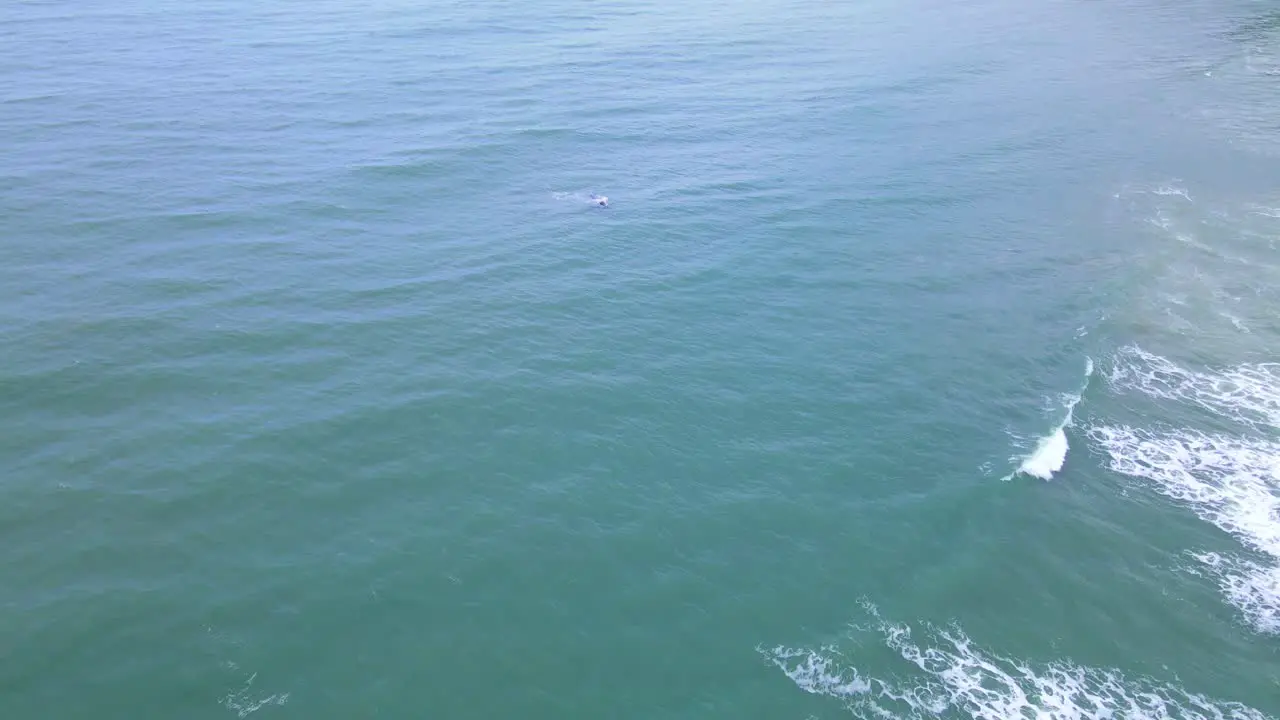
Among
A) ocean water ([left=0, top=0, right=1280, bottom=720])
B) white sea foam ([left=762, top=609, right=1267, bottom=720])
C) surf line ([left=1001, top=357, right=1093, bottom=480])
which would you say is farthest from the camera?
surf line ([left=1001, top=357, right=1093, bottom=480])

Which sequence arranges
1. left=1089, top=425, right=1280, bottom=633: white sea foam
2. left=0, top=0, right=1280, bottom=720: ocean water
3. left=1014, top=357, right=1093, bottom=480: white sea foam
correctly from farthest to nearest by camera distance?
left=1014, top=357, right=1093, bottom=480: white sea foam < left=1089, top=425, right=1280, bottom=633: white sea foam < left=0, top=0, right=1280, bottom=720: ocean water

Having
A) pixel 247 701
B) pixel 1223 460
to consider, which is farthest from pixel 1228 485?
pixel 247 701

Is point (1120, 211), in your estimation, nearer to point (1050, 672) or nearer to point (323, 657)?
point (1050, 672)

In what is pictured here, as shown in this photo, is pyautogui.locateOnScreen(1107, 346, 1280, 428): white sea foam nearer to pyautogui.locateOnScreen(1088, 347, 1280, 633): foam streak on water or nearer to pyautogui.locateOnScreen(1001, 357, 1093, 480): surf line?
pyautogui.locateOnScreen(1088, 347, 1280, 633): foam streak on water

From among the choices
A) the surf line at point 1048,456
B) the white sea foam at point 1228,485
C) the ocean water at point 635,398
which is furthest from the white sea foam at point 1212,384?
the surf line at point 1048,456

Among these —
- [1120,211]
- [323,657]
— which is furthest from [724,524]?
[1120,211]

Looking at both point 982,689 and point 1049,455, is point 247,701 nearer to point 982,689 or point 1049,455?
point 982,689

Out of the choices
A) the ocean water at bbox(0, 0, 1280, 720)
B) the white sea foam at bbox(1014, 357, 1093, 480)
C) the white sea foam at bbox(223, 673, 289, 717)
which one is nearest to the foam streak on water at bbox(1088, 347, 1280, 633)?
the ocean water at bbox(0, 0, 1280, 720)

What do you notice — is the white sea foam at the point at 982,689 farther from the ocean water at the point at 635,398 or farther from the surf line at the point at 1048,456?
the surf line at the point at 1048,456
